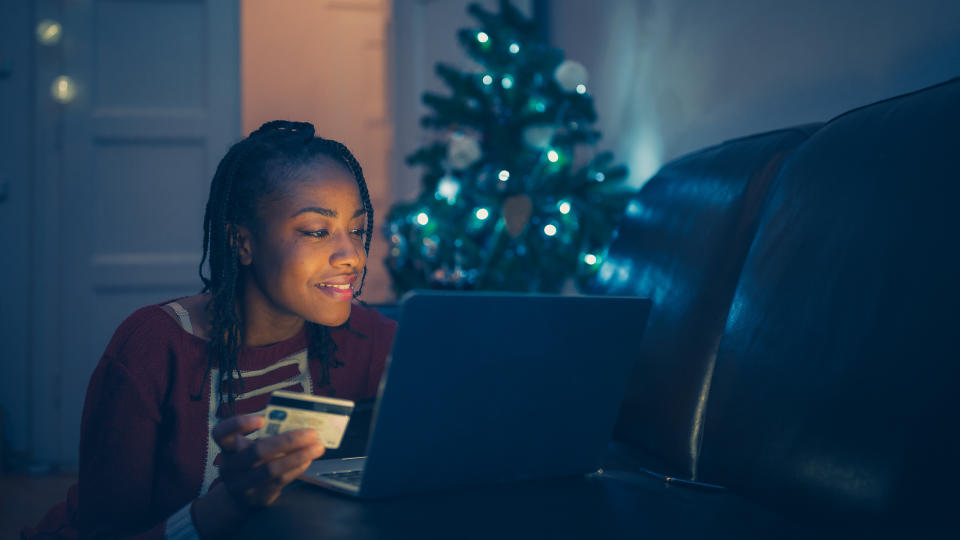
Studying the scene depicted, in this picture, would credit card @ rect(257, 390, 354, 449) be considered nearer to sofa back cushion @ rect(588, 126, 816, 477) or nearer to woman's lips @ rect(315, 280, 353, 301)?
woman's lips @ rect(315, 280, 353, 301)

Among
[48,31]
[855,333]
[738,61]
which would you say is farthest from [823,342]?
[48,31]

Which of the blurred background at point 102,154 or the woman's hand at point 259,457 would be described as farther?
the blurred background at point 102,154

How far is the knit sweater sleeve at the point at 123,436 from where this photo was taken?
3.18ft

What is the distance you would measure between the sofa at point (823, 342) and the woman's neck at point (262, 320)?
0.54 m

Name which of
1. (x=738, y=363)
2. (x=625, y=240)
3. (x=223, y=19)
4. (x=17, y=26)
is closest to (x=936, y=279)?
(x=738, y=363)

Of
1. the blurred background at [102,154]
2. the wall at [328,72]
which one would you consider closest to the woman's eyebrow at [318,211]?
the blurred background at [102,154]

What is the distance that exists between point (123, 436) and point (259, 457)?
384 millimetres

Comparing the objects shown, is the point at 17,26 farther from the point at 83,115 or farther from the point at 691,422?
the point at 691,422

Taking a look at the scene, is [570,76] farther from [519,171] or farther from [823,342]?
→ [823,342]

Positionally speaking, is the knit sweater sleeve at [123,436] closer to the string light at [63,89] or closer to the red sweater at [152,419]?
the red sweater at [152,419]

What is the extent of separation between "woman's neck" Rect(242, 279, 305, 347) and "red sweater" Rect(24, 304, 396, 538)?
2cm

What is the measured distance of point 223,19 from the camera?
130 inches

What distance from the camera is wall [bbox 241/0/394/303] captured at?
16.8ft

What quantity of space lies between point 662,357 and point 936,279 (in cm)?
57
